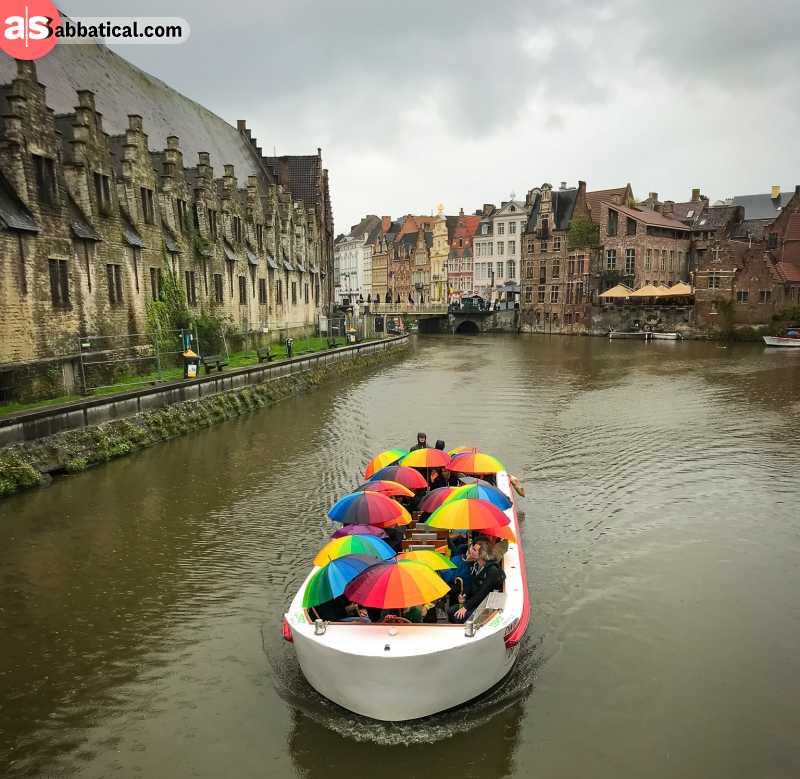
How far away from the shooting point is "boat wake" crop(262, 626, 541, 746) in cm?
672

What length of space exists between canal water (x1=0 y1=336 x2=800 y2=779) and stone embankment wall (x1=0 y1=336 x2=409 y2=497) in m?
0.51

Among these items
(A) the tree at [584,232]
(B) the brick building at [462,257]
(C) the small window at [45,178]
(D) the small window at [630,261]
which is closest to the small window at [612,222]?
(A) the tree at [584,232]

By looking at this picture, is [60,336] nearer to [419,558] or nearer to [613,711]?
[419,558]

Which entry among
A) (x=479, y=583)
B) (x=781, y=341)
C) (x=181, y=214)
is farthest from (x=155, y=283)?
(x=781, y=341)

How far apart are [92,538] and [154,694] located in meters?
5.77

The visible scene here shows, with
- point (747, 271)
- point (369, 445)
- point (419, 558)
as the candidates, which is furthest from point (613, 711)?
point (747, 271)

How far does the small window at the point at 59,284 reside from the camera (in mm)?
19594

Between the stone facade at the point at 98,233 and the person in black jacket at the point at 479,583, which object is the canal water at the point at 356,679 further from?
the stone facade at the point at 98,233

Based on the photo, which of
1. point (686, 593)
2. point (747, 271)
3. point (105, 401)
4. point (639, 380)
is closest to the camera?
point (686, 593)

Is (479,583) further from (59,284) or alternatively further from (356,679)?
(59,284)

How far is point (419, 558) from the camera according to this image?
7.54 m

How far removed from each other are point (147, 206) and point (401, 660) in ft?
79.4

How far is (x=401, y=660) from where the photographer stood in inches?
248

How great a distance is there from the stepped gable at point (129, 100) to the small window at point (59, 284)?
6974 millimetres
